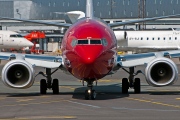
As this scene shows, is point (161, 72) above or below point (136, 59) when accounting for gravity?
below

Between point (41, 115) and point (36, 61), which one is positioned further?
point (36, 61)

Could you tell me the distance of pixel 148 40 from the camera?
257ft

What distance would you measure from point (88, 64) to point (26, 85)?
301 centimetres

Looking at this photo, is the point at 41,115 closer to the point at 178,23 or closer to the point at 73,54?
the point at 73,54

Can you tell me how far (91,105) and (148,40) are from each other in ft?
194

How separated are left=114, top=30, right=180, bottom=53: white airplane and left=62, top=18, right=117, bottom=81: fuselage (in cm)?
5433

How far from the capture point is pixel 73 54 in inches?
813

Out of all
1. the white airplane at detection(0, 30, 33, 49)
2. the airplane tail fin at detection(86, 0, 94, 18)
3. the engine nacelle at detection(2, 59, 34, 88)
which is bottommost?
the engine nacelle at detection(2, 59, 34, 88)

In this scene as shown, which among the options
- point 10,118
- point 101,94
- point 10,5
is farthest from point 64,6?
point 10,118

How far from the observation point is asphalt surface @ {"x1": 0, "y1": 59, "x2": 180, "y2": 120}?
1650cm

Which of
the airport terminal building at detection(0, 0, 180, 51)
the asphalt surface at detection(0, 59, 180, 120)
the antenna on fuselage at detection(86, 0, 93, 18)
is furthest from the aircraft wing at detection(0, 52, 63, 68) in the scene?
the airport terminal building at detection(0, 0, 180, 51)

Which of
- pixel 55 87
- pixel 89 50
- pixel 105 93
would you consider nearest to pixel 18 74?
pixel 55 87

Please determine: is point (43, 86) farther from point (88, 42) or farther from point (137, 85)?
point (88, 42)

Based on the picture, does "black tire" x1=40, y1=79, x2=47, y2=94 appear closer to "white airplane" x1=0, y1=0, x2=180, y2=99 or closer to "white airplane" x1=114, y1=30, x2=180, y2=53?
"white airplane" x1=0, y1=0, x2=180, y2=99
